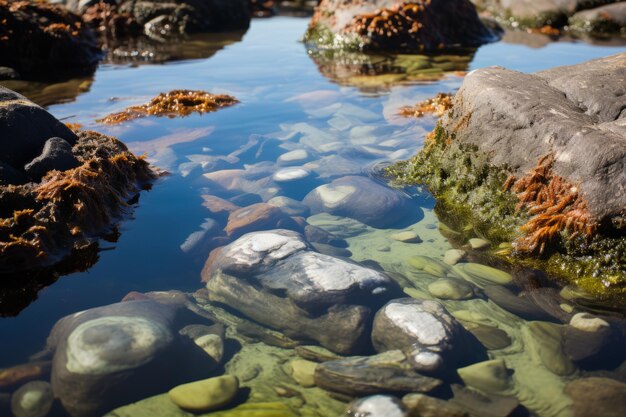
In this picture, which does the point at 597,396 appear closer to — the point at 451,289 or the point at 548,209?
the point at 451,289

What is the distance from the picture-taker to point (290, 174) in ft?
17.6

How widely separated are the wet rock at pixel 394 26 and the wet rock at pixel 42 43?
181 inches

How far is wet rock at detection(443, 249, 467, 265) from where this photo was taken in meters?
3.95

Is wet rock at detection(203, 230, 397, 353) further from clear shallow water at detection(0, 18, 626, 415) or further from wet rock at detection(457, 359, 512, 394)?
wet rock at detection(457, 359, 512, 394)

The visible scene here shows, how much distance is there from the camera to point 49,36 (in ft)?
33.1

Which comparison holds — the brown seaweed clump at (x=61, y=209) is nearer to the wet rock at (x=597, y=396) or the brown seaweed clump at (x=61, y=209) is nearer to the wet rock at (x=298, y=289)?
the wet rock at (x=298, y=289)

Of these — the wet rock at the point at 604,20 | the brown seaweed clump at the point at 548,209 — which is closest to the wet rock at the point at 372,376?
the brown seaweed clump at the point at 548,209

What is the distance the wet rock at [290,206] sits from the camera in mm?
4688

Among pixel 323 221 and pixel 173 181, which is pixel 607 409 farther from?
pixel 173 181

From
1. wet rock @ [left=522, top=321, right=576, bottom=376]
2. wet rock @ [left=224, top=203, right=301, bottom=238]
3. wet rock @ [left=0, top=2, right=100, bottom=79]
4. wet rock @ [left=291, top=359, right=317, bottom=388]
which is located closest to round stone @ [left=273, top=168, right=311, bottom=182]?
wet rock @ [left=224, top=203, right=301, bottom=238]

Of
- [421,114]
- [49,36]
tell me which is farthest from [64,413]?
[49,36]

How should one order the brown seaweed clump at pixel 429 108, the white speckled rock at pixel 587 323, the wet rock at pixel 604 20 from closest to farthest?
1. the white speckled rock at pixel 587 323
2. the brown seaweed clump at pixel 429 108
3. the wet rock at pixel 604 20

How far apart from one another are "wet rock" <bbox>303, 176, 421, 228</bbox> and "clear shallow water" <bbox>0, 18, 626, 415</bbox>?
0.40ft

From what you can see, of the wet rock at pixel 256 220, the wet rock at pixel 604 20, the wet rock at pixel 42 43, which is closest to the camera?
the wet rock at pixel 256 220
